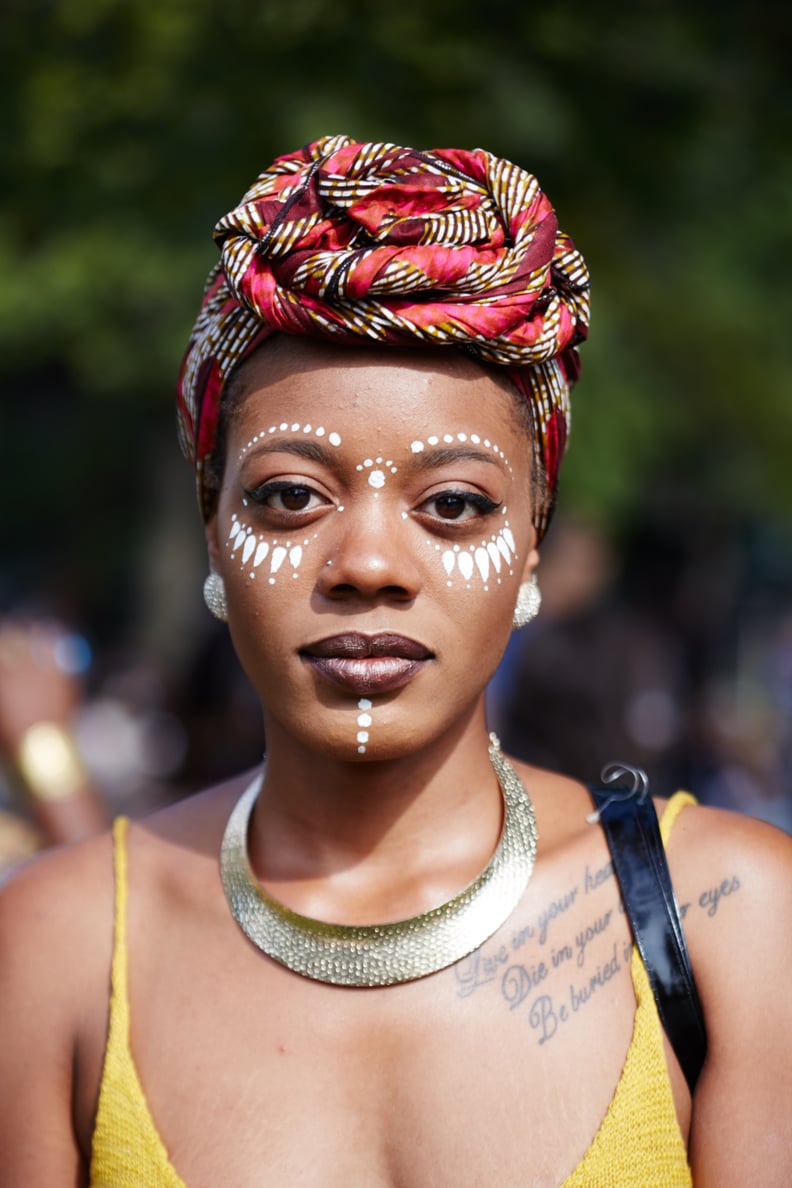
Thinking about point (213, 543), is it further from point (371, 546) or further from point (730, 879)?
point (730, 879)

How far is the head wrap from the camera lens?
7.08 feet

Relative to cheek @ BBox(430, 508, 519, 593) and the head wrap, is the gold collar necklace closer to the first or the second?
cheek @ BBox(430, 508, 519, 593)

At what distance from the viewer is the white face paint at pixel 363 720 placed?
2188mm

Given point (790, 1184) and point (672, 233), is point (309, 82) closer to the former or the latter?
point (672, 233)

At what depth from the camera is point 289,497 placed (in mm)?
2264

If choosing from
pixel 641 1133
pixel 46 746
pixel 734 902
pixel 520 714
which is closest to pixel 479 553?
pixel 734 902

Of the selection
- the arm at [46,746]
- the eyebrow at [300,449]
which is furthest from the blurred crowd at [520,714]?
the eyebrow at [300,449]

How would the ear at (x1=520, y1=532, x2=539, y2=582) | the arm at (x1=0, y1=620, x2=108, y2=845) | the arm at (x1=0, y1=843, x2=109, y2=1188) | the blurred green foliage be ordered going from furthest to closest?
1. the blurred green foliage
2. the arm at (x1=0, y1=620, x2=108, y2=845)
3. the ear at (x1=520, y1=532, x2=539, y2=582)
4. the arm at (x1=0, y1=843, x2=109, y2=1188)

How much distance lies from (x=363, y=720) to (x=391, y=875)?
1.18ft

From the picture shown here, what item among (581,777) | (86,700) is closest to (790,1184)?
(581,777)

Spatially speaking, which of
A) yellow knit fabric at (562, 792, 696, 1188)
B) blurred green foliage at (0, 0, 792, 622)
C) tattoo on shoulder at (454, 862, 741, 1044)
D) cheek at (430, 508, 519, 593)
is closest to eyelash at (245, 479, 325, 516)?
cheek at (430, 508, 519, 593)

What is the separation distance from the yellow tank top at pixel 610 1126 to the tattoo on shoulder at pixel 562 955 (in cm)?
7

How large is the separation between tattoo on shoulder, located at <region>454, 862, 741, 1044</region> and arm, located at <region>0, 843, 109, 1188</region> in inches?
27.2

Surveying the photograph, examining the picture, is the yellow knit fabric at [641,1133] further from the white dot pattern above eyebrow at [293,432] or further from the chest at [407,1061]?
the white dot pattern above eyebrow at [293,432]
